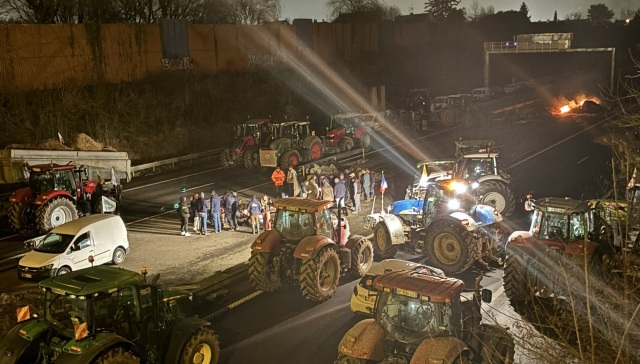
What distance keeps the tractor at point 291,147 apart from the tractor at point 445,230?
10471 mm

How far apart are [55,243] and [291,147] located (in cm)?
1429

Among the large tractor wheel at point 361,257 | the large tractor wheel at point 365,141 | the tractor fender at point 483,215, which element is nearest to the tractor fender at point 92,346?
the large tractor wheel at point 361,257

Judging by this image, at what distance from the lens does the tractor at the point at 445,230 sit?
1357cm

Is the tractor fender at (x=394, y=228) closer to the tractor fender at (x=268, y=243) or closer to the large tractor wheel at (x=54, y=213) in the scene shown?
the tractor fender at (x=268, y=243)

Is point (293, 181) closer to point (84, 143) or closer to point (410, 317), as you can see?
point (84, 143)

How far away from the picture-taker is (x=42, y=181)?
58.8ft

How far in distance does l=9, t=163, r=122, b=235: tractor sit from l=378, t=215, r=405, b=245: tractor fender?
30.7 feet

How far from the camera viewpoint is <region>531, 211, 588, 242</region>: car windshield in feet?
38.5

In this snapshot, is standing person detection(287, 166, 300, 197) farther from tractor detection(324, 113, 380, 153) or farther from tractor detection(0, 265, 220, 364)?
tractor detection(0, 265, 220, 364)

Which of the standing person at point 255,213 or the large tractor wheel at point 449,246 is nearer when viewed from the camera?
the large tractor wheel at point 449,246

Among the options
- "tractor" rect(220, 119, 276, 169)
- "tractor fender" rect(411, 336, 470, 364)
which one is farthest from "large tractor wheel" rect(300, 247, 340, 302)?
"tractor" rect(220, 119, 276, 169)

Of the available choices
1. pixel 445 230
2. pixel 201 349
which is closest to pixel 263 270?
pixel 201 349

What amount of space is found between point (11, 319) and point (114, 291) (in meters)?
4.41

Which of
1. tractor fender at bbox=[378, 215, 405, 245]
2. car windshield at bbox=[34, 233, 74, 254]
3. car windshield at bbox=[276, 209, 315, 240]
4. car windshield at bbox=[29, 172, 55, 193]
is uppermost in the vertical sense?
car windshield at bbox=[29, 172, 55, 193]
